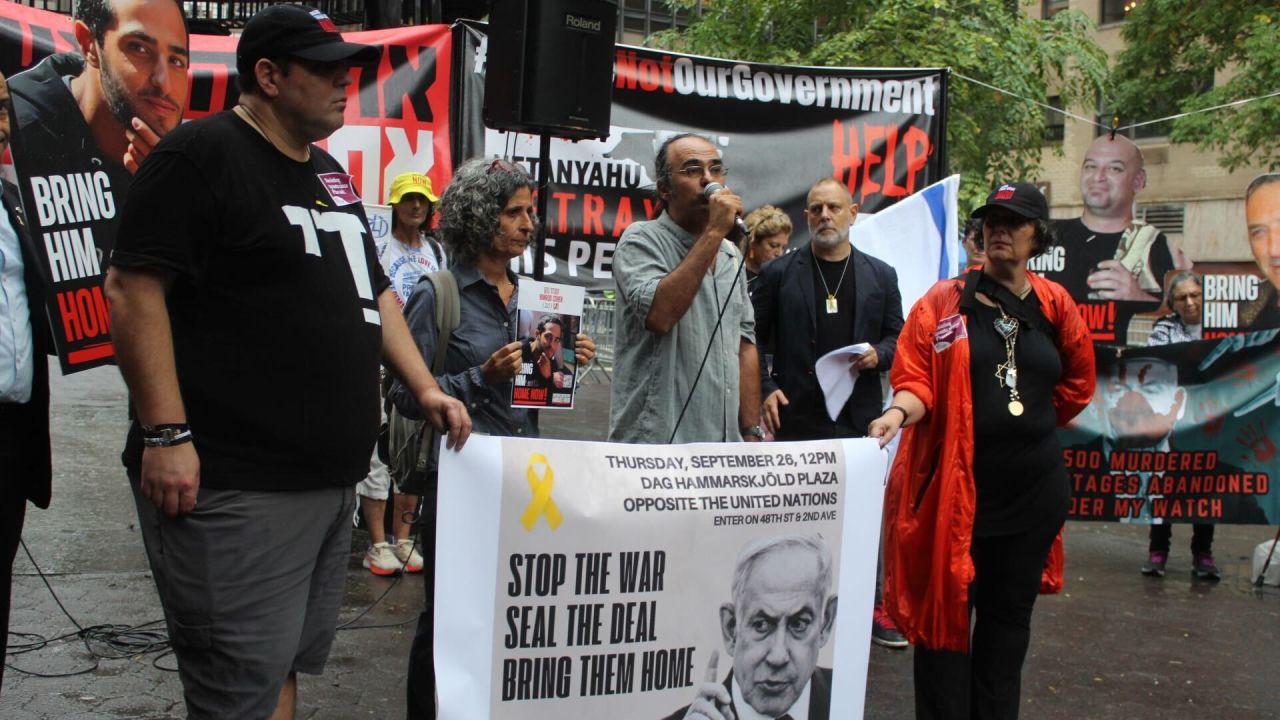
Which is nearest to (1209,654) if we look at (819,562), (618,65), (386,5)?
(819,562)

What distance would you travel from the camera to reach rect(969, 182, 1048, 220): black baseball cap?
421 centimetres

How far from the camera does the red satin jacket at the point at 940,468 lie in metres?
4.11

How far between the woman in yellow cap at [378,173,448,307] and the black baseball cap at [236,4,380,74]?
3499 mm

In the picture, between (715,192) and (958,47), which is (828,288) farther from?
(958,47)

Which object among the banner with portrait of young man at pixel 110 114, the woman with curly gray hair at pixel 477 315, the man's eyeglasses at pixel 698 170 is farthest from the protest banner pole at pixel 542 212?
the banner with portrait of young man at pixel 110 114

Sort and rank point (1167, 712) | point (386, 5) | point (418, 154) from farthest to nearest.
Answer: point (386, 5)
point (418, 154)
point (1167, 712)

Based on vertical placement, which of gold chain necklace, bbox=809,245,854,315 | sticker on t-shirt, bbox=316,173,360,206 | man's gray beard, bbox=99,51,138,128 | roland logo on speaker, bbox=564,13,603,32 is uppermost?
roland logo on speaker, bbox=564,13,603,32

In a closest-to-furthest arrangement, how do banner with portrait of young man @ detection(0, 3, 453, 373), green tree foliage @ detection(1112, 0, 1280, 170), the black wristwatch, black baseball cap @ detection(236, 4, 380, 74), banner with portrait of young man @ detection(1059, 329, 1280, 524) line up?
the black wristwatch
black baseball cap @ detection(236, 4, 380, 74)
banner with portrait of young man @ detection(0, 3, 453, 373)
banner with portrait of young man @ detection(1059, 329, 1280, 524)
green tree foliage @ detection(1112, 0, 1280, 170)

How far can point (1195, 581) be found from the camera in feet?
25.4

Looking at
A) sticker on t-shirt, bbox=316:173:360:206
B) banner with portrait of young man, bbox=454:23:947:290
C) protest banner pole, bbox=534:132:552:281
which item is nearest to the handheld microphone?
protest banner pole, bbox=534:132:552:281

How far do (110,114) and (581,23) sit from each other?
2063 millimetres

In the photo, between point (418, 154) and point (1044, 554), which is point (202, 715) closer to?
point (1044, 554)

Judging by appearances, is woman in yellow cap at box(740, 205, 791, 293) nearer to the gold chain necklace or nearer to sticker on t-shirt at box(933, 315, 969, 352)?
the gold chain necklace

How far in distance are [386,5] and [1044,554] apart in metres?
5.09
